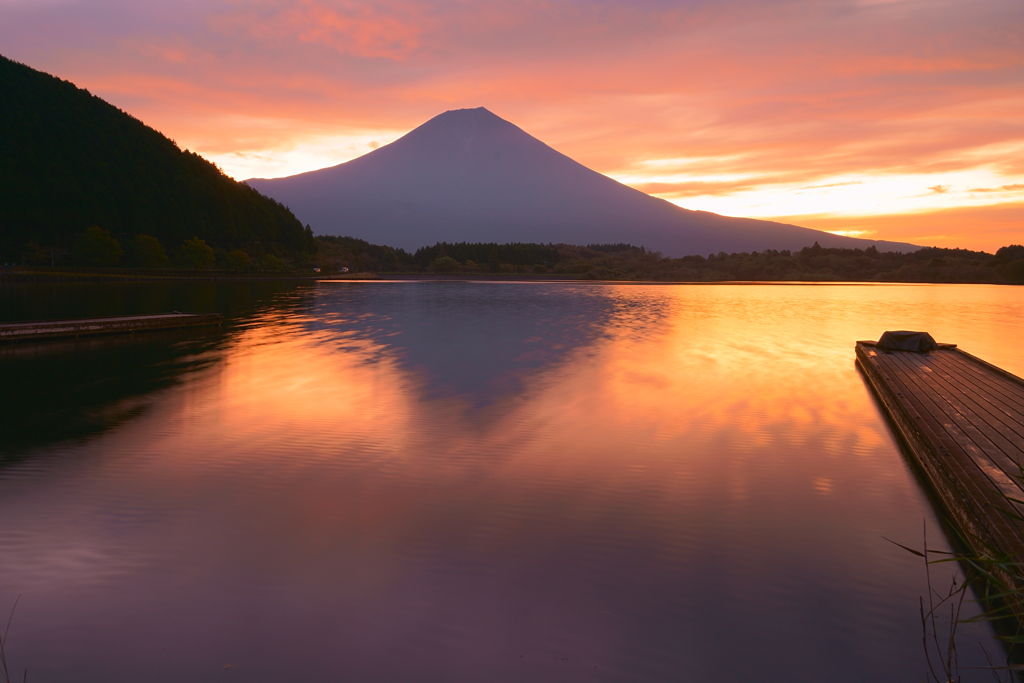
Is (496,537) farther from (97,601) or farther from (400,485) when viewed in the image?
(97,601)

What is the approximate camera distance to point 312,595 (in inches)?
146

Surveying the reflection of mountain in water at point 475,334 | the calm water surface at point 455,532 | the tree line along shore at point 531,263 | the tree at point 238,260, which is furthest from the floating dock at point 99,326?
the tree at point 238,260

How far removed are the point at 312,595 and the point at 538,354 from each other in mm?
11522

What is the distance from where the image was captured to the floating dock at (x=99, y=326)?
14.9 m

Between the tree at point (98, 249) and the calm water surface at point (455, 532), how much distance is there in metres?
74.8

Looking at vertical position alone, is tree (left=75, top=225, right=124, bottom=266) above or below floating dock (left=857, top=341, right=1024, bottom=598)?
above

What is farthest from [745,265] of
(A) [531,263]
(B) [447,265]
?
(B) [447,265]

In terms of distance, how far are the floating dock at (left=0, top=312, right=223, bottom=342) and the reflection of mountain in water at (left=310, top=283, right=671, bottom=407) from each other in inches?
156

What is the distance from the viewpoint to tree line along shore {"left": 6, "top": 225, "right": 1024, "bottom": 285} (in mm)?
75188

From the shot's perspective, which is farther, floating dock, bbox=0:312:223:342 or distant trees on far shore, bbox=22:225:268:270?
distant trees on far shore, bbox=22:225:268:270

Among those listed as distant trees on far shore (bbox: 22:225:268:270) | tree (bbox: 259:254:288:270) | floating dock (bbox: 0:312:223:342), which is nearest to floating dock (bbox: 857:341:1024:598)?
floating dock (bbox: 0:312:223:342)

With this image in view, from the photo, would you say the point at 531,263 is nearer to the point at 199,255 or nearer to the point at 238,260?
the point at 238,260

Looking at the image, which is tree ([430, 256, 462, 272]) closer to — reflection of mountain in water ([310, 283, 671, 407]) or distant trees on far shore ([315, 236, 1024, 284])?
distant trees on far shore ([315, 236, 1024, 284])

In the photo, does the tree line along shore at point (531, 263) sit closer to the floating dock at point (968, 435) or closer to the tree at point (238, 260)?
the tree at point (238, 260)
